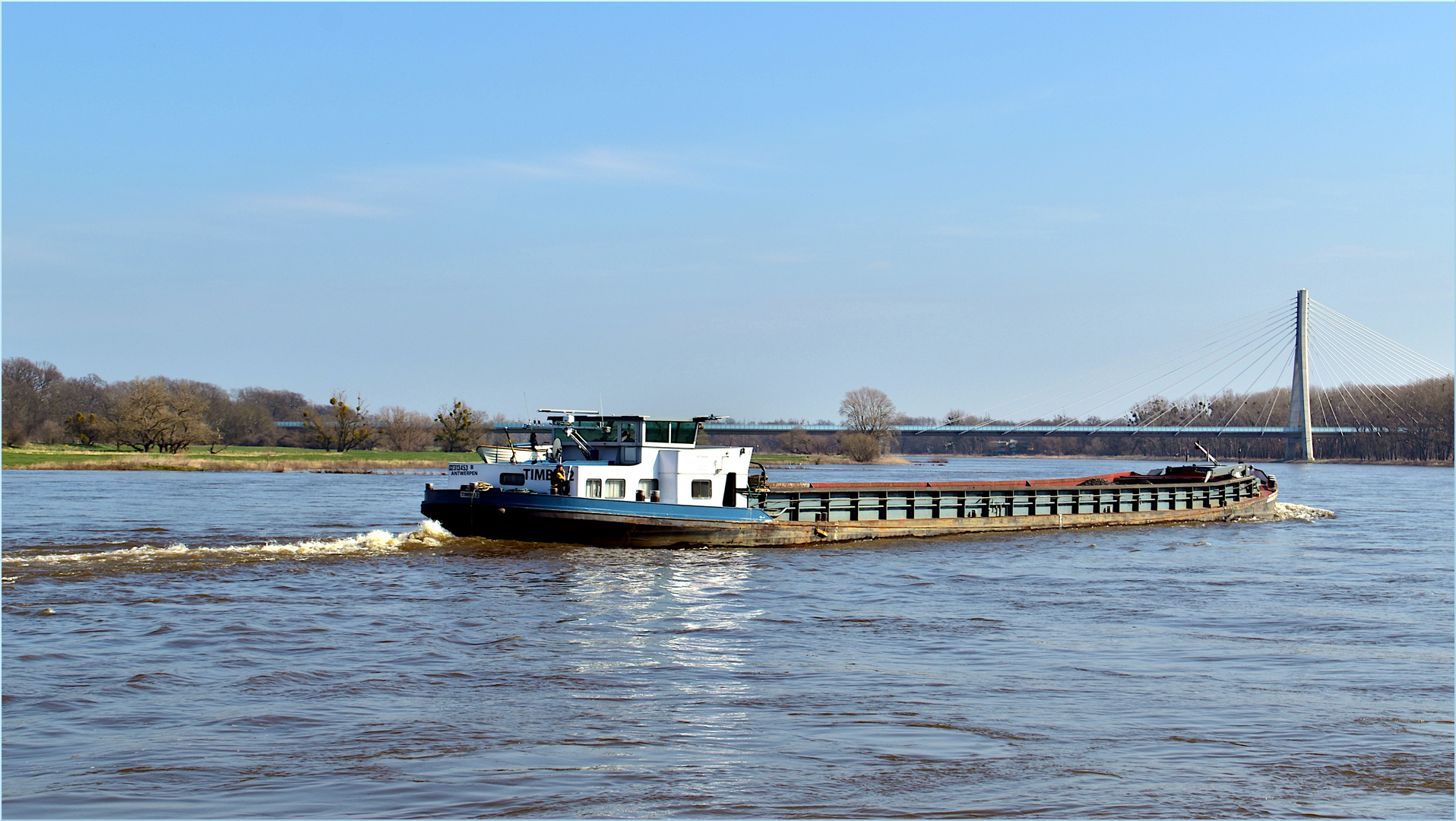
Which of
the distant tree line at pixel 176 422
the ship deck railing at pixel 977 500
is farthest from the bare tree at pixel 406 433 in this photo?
the ship deck railing at pixel 977 500

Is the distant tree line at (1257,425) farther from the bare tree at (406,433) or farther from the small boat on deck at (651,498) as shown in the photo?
the small boat on deck at (651,498)

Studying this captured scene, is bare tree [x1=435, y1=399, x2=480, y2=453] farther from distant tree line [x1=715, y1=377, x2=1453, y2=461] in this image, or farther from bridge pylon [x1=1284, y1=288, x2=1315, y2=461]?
bridge pylon [x1=1284, y1=288, x2=1315, y2=461]

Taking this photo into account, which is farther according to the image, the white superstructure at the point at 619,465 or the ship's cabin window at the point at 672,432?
the ship's cabin window at the point at 672,432

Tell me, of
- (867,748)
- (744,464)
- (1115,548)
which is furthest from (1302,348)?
(867,748)

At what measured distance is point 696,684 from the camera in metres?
14.4

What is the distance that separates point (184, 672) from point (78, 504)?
3358 centimetres

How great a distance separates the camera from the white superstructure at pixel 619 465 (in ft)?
99.0

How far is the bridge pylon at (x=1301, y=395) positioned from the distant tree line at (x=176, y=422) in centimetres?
8321

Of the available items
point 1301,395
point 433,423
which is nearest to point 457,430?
point 433,423

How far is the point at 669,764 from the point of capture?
10672mm

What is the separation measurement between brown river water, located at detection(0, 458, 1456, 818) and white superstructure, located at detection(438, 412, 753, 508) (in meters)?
1.86

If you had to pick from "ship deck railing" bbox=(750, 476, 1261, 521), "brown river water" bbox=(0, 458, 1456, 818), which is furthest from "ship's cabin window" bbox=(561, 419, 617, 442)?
"ship deck railing" bbox=(750, 476, 1261, 521)

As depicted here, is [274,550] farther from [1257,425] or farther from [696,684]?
[1257,425]

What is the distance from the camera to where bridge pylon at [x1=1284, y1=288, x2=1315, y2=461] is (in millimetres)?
113312
